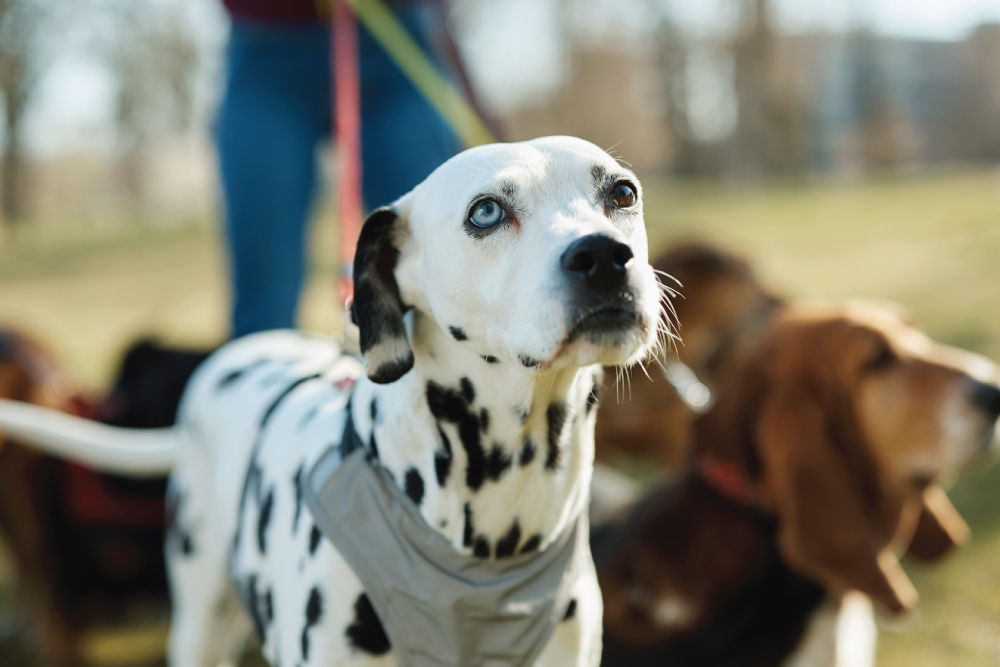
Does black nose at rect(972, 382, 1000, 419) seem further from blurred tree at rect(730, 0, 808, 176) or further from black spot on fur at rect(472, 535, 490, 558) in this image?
blurred tree at rect(730, 0, 808, 176)

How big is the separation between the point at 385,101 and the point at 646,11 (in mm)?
25605

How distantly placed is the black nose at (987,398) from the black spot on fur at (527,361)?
5.22 feet

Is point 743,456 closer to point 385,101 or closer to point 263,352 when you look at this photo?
point 263,352

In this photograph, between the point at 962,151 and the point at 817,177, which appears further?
the point at 962,151

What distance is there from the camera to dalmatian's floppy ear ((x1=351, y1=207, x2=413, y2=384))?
1.88 metres

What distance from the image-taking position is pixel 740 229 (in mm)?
16719

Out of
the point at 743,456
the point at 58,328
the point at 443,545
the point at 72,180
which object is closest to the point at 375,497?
the point at 443,545

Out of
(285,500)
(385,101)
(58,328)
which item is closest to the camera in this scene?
(285,500)

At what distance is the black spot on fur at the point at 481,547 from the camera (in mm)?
1958

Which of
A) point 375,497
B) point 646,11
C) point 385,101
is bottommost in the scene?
point 375,497

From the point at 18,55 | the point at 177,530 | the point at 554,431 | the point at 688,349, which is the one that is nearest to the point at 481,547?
the point at 554,431

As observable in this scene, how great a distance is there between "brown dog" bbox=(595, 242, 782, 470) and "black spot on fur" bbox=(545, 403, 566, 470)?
218 centimetres

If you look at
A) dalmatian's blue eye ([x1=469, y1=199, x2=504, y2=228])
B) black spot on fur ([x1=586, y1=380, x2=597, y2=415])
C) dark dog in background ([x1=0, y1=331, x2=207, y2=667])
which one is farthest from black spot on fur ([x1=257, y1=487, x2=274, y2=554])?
dark dog in background ([x1=0, y1=331, x2=207, y2=667])

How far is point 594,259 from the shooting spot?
5.42ft
